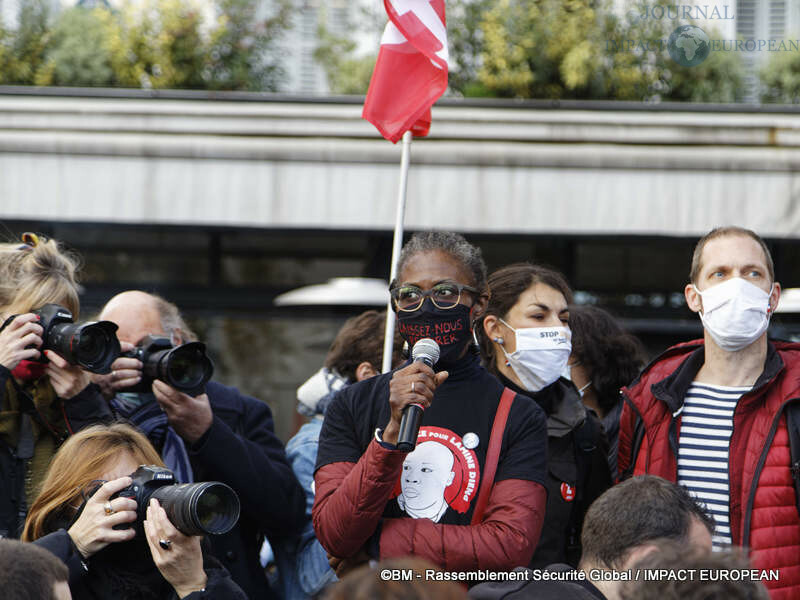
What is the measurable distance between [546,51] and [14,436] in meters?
4.86

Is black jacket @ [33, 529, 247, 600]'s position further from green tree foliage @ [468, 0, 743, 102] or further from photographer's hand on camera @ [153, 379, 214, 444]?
green tree foliage @ [468, 0, 743, 102]

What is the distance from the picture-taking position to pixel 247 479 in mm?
3355


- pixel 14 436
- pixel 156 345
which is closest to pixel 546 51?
pixel 156 345

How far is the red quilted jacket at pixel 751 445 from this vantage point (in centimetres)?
290

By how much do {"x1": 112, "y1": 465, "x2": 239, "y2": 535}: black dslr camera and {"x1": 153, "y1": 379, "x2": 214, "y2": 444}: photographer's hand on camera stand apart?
0.70 meters

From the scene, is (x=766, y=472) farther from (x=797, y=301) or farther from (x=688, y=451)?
(x=797, y=301)

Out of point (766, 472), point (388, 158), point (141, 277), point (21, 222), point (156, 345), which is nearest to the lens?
point (766, 472)

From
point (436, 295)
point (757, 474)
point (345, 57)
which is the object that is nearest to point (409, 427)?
point (436, 295)

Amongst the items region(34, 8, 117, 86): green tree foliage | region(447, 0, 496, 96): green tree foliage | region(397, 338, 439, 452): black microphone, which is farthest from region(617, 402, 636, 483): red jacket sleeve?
region(34, 8, 117, 86): green tree foliage

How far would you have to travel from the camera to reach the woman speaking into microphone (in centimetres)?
255

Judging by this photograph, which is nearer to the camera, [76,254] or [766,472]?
[766,472]

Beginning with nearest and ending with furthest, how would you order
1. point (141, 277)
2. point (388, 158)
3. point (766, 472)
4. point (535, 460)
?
point (535, 460) → point (766, 472) → point (388, 158) → point (141, 277)

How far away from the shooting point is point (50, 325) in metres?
3.11

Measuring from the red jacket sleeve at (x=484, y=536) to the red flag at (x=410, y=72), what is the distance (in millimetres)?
1933
